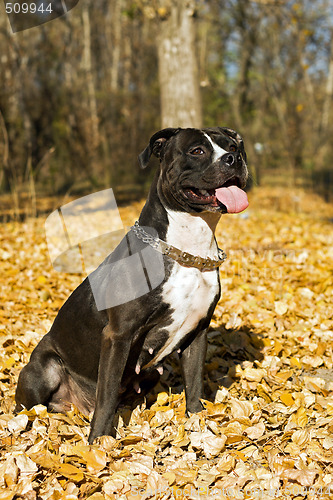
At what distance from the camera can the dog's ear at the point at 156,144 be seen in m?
2.71

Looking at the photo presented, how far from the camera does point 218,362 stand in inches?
141

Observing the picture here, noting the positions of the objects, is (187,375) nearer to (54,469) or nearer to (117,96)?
(54,469)

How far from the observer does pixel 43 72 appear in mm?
17781

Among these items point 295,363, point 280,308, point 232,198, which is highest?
point 232,198

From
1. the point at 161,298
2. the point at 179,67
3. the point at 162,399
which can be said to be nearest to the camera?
the point at 161,298

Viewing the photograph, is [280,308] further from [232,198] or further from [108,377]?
[108,377]

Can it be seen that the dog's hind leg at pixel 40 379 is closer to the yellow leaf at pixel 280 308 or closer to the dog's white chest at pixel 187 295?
the dog's white chest at pixel 187 295

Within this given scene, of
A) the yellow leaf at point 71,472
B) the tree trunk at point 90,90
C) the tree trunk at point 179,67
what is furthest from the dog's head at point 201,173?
the tree trunk at point 90,90

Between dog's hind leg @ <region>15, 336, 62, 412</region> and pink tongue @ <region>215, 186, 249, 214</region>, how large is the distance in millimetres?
1304

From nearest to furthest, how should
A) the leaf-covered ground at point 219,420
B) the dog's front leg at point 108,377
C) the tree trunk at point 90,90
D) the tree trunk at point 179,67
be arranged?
the leaf-covered ground at point 219,420 → the dog's front leg at point 108,377 → the tree trunk at point 179,67 → the tree trunk at point 90,90

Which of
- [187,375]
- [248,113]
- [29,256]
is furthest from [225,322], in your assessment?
[248,113]

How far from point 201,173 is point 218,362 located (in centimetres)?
158

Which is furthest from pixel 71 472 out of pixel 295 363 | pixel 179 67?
pixel 179 67

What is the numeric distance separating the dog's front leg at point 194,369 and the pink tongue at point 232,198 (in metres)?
0.75
